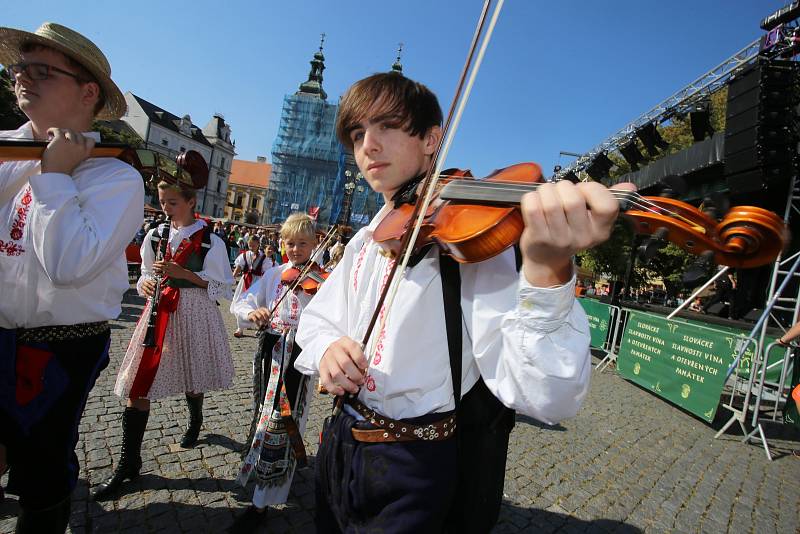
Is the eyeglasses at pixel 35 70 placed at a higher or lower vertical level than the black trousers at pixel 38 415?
higher

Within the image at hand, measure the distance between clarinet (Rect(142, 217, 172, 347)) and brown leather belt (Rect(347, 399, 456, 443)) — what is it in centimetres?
245

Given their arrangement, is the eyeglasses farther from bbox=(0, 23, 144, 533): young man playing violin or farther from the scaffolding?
the scaffolding

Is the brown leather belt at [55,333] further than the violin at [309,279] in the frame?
No

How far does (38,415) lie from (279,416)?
4.03 ft

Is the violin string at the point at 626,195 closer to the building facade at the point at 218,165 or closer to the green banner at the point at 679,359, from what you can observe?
the green banner at the point at 679,359

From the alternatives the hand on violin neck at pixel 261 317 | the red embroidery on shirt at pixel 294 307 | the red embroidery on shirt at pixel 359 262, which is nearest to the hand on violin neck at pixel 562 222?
the red embroidery on shirt at pixel 359 262

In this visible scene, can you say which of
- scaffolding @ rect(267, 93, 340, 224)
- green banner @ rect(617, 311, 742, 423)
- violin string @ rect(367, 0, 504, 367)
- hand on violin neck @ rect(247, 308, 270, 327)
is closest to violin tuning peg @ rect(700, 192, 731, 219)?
violin string @ rect(367, 0, 504, 367)

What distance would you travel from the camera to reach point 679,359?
6.07 metres

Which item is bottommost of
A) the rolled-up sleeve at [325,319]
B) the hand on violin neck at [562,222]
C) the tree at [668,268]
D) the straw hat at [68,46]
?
the rolled-up sleeve at [325,319]

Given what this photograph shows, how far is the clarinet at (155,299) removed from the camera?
9.78ft

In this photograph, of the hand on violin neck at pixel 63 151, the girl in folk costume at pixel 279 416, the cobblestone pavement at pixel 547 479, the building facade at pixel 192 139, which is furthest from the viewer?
the building facade at pixel 192 139

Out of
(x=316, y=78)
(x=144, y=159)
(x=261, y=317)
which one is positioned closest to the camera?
(x=144, y=159)

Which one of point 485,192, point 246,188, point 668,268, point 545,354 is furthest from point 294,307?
point 246,188

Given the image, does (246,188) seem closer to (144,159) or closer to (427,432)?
(144,159)
